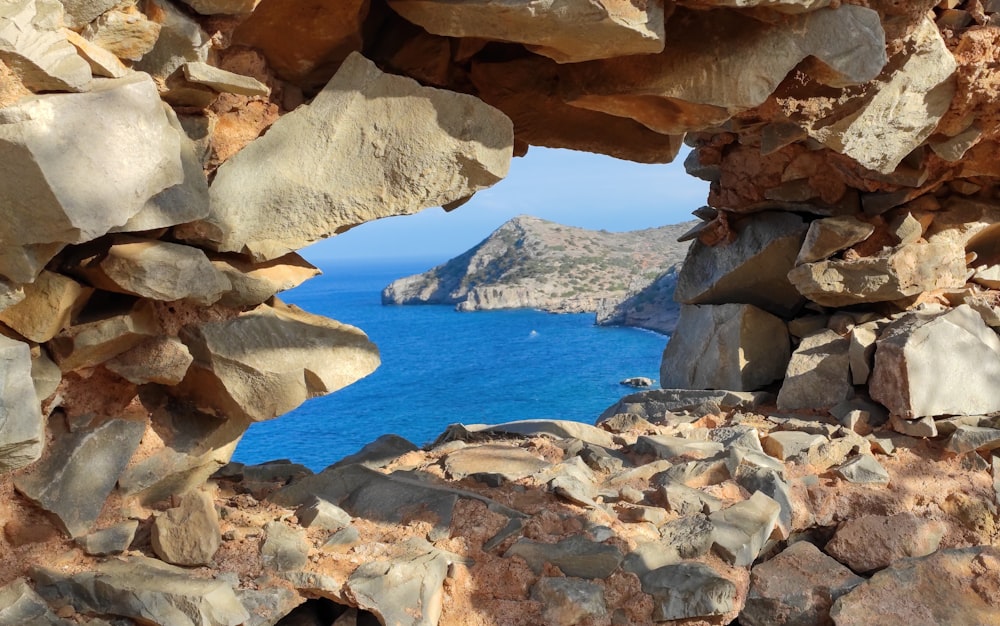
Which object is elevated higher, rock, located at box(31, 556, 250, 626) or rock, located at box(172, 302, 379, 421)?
rock, located at box(172, 302, 379, 421)

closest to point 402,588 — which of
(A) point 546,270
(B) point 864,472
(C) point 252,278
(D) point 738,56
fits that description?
(C) point 252,278

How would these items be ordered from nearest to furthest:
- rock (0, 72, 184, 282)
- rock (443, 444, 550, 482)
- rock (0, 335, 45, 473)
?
rock (0, 72, 184, 282), rock (0, 335, 45, 473), rock (443, 444, 550, 482)

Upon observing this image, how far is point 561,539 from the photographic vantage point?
277cm

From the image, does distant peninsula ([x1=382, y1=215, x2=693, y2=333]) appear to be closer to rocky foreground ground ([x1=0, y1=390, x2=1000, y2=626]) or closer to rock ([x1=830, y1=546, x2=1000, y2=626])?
rocky foreground ground ([x1=0, y1=390, x2=1000, y2=626])

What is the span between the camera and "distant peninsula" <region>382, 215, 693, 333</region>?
19.3 meters

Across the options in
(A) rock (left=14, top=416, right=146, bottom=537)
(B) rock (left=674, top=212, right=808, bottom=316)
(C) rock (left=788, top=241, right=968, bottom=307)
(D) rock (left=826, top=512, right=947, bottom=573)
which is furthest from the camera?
(B) rock (left=674, top=212, right=808, bottom=316)

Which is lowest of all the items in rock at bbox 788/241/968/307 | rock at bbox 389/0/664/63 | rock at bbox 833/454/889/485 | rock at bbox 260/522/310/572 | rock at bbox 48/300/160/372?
rock at bbox 833/454/889/485

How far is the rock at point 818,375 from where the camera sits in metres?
A: 4.38

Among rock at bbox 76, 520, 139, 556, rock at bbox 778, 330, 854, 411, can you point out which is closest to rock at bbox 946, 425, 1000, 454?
rock at bbox 778, 330, 854, 411

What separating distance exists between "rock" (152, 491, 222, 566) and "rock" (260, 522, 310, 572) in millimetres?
149

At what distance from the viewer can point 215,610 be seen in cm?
213

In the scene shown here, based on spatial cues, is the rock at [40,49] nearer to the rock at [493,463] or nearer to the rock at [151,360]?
the rock at [151,360]

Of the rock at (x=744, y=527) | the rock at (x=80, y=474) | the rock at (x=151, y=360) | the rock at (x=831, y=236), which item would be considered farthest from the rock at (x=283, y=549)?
the rock at (x=831, y=236)

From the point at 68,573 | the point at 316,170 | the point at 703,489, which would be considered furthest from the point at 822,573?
the point at 68,573
